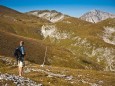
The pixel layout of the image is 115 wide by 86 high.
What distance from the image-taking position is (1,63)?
7025 centimetres

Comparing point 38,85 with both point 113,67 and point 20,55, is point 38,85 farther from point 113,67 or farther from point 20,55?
point 113,67

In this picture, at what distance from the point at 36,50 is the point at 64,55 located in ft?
62.8

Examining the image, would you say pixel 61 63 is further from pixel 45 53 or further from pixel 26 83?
pixel 26 83

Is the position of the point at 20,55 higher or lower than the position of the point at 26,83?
higher

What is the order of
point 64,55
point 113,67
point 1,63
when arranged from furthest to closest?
point 113,67, point 64,55, point 1,63

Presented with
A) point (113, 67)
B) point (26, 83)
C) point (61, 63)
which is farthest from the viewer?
point (113, 67)

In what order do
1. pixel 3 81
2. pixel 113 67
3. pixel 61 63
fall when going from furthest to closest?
pixel 113 67
pixel 61 63
pixel 3 81

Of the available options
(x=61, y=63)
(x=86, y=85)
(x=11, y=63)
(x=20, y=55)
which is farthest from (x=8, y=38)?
(x=20, y=55)

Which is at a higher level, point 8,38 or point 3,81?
point 8,38

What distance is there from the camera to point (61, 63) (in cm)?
12862

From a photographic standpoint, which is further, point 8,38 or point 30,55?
point 8,38

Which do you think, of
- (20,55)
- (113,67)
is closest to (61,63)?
(113,67)

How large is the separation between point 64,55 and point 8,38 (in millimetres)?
31359

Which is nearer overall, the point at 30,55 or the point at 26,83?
the point at 26,83
